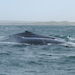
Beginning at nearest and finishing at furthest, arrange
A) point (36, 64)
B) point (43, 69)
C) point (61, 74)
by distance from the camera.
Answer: point (61, 74) → point (43, 69) → point (36, 64)

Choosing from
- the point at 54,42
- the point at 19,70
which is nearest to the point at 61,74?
the point at 19,70

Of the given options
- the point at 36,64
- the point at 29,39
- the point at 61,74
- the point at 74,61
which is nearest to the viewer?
the point at 61,74

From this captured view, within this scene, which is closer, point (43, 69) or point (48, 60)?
point (43, 69)

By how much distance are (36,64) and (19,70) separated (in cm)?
245

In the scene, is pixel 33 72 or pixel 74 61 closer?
pixel 33 72

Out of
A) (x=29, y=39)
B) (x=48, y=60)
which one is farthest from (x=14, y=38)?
(x=48, y=60)

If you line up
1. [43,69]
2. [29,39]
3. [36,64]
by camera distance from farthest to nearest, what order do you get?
[29,39] → [36,64] → [43,69]

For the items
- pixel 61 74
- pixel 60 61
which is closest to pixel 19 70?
pixel 61 74

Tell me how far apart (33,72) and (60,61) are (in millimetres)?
4318

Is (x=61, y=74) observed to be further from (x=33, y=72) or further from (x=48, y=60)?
(x=48, y=60)

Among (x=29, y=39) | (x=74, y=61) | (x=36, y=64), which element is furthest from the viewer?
(x=29, y=39)

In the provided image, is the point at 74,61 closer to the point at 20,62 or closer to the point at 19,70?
the point at 20,62

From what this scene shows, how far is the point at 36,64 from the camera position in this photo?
20734mm

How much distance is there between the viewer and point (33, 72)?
59.1 feet
